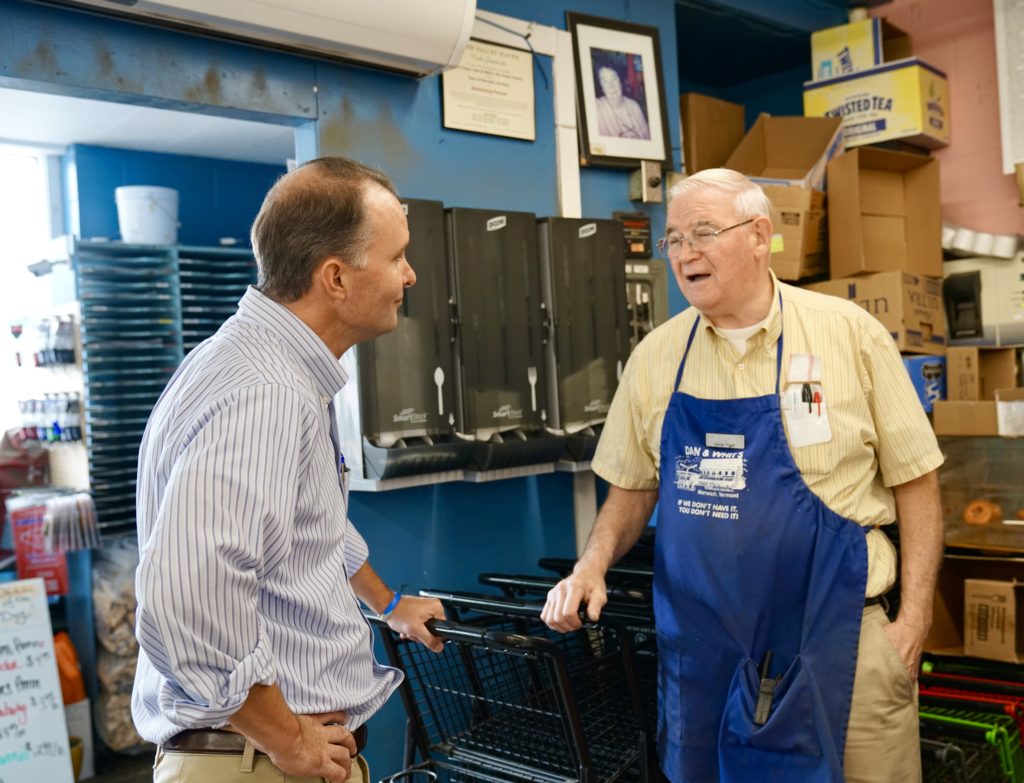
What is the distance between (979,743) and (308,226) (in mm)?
2144

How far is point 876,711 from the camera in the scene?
1957mm

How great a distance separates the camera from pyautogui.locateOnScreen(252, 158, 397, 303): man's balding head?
4.86ft

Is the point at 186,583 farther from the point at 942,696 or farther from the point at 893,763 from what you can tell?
the point at 942,696

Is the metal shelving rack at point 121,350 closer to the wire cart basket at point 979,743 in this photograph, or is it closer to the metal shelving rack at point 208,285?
the metal shelving rack at point 208,285

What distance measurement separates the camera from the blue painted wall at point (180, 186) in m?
4.96

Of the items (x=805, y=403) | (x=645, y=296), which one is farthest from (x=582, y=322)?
(x=805, y=403)

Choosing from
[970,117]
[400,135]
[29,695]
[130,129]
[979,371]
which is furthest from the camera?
[130,129]

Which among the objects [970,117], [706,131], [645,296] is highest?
[970,117]

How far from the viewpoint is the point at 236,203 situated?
5.59m

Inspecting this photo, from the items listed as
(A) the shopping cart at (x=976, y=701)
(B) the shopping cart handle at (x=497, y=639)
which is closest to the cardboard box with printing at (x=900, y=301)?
(A) the shopping cart at (x=976, y=701)

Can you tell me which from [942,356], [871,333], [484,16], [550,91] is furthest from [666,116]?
[871,333]

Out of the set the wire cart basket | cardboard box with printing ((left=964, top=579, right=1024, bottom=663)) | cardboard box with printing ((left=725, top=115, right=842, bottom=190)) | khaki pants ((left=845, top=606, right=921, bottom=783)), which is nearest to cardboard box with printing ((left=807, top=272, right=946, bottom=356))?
cardboard box with printing ((left=725, top=115, right=842, bottom=190))

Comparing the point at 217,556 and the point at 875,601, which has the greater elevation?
the point at 217,556

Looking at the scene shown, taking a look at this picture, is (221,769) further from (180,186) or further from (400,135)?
(180,186)
